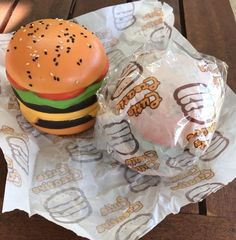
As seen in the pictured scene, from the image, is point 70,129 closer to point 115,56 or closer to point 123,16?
point 115,56

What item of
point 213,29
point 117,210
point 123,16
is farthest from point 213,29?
point 117,210

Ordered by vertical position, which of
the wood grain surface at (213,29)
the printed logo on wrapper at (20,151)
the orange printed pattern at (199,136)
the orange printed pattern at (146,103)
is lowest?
the printed logo on wrapper at (20,151)

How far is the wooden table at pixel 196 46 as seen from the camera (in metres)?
0.62

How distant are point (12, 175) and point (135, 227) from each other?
204mm

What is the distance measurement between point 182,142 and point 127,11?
0.43 m

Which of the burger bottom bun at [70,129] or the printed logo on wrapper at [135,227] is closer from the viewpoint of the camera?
the printed logo on wrapper at [135,227]

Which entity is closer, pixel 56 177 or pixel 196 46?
pixel 56 177

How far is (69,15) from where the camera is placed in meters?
1.01

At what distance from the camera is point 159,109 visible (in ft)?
2.06

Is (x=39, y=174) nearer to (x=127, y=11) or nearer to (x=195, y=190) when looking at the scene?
(x=195, y=190)

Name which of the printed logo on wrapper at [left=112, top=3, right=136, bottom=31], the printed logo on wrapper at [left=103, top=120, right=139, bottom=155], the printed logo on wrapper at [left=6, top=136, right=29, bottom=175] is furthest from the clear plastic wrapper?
the printed logo on wrapper at [left=112, top=3, right=136, bottom=31]

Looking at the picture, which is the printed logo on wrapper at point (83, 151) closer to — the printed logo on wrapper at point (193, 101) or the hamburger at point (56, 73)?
the hamburger at point (56, 73)

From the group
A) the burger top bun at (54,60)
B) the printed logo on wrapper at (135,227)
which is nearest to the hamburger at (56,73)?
the burger top bun at (54,60)

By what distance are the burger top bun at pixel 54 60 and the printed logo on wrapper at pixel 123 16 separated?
0.72ft
